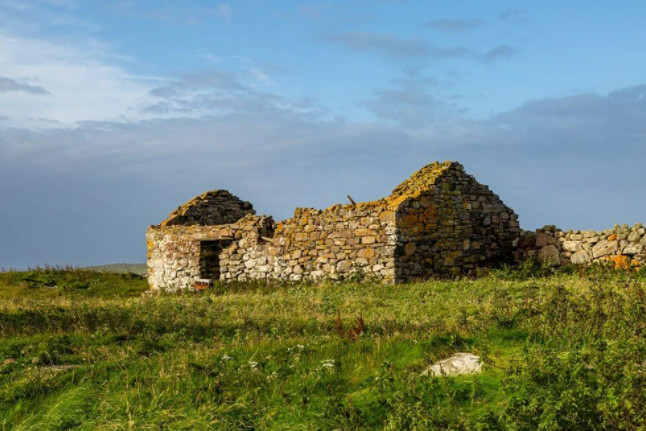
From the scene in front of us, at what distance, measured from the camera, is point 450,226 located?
2241cm

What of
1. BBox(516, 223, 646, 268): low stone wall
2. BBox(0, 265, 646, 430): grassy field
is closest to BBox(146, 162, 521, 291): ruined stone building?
BBox(516, 223, 646, 268): low stone wall

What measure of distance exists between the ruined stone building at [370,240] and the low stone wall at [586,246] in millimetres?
670

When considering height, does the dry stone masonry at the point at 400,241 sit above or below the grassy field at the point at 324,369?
above

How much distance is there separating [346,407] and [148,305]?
11.5 meters

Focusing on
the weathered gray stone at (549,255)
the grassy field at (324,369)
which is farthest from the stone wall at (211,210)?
the grassy field at (324,369)

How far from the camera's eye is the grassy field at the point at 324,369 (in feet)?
19.2

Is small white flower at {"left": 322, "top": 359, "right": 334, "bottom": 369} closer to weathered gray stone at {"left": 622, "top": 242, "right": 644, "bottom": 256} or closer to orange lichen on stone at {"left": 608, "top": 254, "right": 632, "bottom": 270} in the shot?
orange lichen on stone at {"left": 608, "top": 254, "right": 632, "bottom": 270}

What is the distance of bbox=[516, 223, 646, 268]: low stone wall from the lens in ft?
69.9

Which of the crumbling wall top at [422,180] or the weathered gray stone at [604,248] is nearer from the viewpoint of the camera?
the weathered gray stone at [604,248]

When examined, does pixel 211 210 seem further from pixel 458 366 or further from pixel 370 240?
pixel 458 366

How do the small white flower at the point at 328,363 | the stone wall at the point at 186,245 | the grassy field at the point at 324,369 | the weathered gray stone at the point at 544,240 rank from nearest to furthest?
the grassy field at the point at 324,369
the small white flower at the point at 328,363
the weathered gray stone at the point at 544,240
the stone wall at the point at 186,245

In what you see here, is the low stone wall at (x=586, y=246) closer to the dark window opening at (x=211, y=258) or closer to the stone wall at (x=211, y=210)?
the dark window opening at (x=211, y=258)

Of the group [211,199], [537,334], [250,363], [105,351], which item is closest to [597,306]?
[537,334]

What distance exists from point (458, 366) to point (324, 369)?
1587 millimetres
